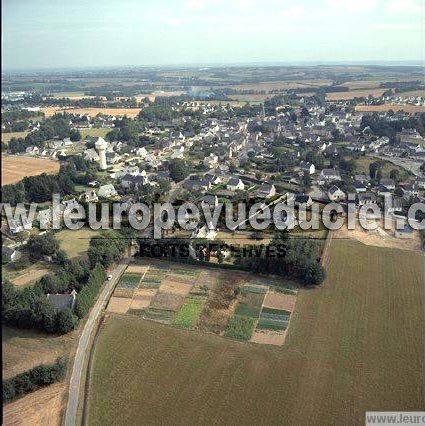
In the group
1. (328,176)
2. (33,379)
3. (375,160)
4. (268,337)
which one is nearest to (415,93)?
(375,160)

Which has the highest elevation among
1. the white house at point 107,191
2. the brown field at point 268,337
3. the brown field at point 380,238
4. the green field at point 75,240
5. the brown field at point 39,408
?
the white house at point 107,191

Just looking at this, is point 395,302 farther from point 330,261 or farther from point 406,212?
point 406,212

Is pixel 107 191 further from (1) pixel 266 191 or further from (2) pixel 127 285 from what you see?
(2) pixel 127 285

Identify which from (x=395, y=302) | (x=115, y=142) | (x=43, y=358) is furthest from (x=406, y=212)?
(x=115, y=142)

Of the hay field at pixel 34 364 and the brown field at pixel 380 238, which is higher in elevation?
the brown field at pixel 380 238

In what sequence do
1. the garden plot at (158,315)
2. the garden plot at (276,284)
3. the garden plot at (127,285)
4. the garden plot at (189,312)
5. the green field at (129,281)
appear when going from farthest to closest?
1. the green field at (129,281)
2. the garden plot at (127,285)
3. the garden plot at (276,284)
4. the garden plot at (158,315)
5. the garden plot at (189,312)

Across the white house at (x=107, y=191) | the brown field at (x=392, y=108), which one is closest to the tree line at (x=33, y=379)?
the white house at (x=107, y=191)

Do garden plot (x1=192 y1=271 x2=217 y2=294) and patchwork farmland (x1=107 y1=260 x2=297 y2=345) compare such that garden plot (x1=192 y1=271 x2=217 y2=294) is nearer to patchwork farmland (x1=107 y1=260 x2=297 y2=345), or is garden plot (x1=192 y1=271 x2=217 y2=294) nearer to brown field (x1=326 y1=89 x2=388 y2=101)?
patchwork farmland (x1=107 y1=260 x2=297 y2=345)

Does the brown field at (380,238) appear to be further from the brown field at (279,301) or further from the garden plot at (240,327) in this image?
the garden plot at (240,327)
